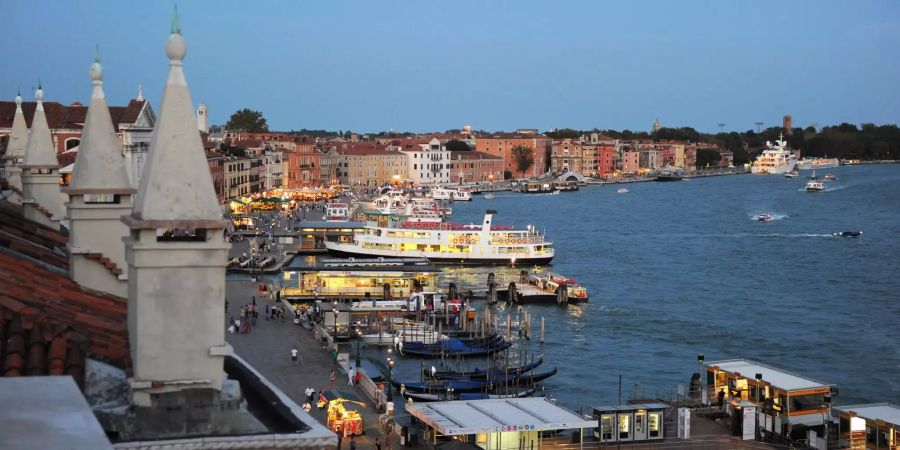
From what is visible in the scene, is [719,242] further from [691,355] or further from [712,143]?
[712,143]

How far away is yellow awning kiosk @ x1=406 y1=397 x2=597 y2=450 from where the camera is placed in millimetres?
14802

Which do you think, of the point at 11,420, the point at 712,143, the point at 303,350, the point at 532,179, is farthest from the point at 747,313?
the point at 712,143

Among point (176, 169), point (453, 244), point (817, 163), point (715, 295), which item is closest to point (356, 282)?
point (715, 295)

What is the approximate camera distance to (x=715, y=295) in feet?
119

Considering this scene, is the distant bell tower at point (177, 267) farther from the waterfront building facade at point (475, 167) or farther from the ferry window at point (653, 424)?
the waterfront building facade at point (475, 167)

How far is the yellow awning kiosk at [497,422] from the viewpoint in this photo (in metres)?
14.8

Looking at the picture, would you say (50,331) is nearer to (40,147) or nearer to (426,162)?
(40,147)

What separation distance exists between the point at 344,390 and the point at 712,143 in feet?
540

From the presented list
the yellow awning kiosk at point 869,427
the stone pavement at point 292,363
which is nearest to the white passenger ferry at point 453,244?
the stone pavement at point 292,363

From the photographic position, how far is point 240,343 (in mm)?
23484

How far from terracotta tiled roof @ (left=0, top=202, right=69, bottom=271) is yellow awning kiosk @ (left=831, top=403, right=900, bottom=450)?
1013 centimetres

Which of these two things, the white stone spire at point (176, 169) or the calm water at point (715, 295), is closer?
the white stone spire at point (176, 169)

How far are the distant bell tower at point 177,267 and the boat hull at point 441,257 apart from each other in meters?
40.5

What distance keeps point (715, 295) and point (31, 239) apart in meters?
29.0
